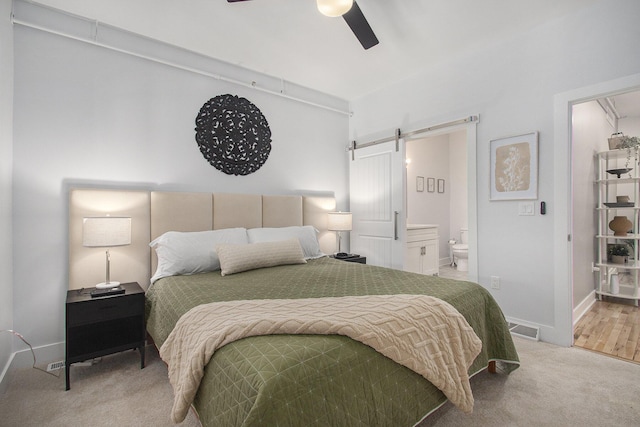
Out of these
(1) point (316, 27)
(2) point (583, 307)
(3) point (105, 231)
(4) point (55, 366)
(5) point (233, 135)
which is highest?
(1) point (316, 27)

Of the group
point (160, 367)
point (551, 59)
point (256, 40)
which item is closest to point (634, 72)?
point (551, 59)

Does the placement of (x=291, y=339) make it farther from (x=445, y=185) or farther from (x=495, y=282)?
(x=445, y=185)

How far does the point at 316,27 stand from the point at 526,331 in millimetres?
3246

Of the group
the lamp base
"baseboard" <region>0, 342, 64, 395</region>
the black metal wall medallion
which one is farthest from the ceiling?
"baseboard" <region>0, 342, 64, 395</region>

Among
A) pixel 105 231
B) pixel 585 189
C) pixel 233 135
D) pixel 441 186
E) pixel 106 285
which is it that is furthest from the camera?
pixel 441 186

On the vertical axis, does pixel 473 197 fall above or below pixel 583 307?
above

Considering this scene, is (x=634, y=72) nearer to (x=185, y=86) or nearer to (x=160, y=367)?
(x=185, y=86)

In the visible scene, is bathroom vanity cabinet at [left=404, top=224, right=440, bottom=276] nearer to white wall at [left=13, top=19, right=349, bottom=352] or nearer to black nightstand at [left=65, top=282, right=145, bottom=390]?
white wall at [left=13, top=19, right=349, bottom=352]

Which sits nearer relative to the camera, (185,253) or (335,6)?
(335,6)

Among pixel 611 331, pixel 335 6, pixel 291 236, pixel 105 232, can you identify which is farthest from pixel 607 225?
pixel 105 232

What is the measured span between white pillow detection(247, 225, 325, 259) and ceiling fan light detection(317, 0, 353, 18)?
191 centimetres

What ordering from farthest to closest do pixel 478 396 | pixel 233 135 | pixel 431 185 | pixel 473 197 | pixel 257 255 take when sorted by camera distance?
pixel 431 185 → pixel 233 135 → pixel 473 197 → pixel 257 255 → pixel 478 396

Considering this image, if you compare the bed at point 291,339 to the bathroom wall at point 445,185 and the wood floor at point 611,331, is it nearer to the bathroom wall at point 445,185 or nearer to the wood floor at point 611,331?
the wood floor at point 611,331

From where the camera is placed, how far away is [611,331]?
286cm
